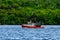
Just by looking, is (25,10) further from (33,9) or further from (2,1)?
(2,1)

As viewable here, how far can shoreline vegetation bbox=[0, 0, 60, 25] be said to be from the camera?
441 feet

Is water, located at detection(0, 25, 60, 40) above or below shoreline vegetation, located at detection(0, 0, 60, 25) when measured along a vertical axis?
above

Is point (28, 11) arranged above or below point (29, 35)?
below

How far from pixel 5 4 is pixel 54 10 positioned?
2305cm

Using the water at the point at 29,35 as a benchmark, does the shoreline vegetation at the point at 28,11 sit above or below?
below

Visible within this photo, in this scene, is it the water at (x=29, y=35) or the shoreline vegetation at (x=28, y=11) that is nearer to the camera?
the water at (x=29, y=35)

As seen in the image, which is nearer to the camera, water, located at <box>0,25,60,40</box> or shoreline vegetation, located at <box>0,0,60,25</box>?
water, located at <box>0,25,60,40</box>

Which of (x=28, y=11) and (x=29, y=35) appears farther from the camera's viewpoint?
(x=28, y=11)

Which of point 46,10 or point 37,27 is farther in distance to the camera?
point 46,10

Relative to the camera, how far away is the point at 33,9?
152m

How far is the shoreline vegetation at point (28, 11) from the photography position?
441 ft

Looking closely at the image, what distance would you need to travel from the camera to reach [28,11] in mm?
146250

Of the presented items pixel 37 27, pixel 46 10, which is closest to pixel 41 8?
pixel 46 10

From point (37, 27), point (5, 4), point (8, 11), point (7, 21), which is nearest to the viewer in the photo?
point (37, 27)
